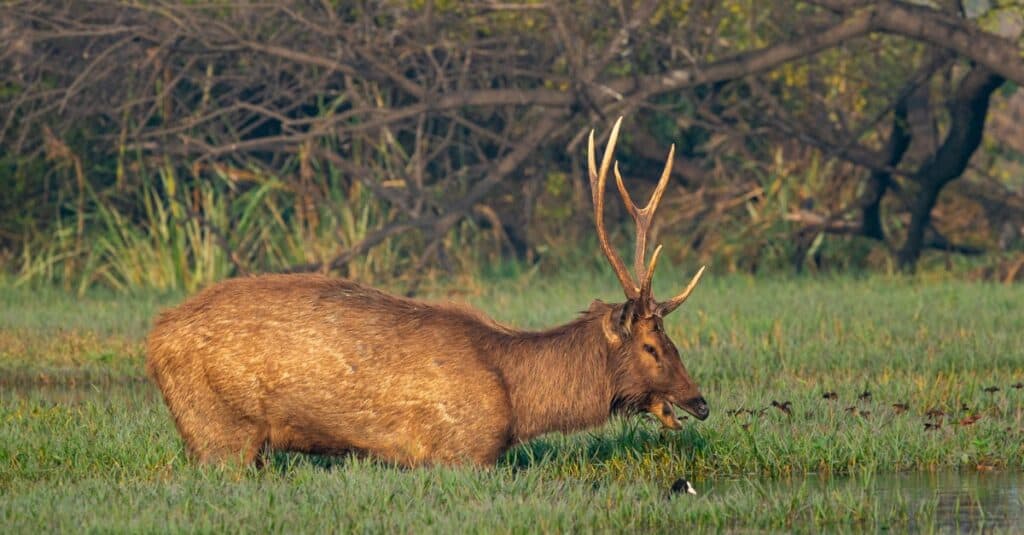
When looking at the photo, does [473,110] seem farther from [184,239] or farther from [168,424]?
[168,424]

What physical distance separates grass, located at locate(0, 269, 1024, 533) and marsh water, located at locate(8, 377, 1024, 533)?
0.12 ft

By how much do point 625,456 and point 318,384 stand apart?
1703 mm

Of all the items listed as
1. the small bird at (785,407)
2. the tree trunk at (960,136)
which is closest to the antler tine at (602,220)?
the small bird at (785,407)

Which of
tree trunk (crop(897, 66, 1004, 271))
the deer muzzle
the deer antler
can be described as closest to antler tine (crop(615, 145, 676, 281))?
the deer antler

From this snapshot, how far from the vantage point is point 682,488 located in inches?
295

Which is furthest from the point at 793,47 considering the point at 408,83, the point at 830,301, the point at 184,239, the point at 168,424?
the point at 168,424

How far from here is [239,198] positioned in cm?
1906

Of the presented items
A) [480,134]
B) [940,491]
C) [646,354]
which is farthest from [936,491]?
[480,134]

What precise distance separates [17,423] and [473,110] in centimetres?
1193

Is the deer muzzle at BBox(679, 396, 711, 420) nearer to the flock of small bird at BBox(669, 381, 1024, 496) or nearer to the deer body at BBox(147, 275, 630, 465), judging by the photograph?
the deer body at BBox(147, 275, 630, 465)

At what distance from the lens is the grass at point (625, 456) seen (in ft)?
22.6

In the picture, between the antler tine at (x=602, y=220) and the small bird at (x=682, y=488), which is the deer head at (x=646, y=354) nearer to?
the antler tine at (x=602, y=220)

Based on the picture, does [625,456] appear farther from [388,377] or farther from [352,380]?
[352,380]

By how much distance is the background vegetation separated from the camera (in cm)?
1694
